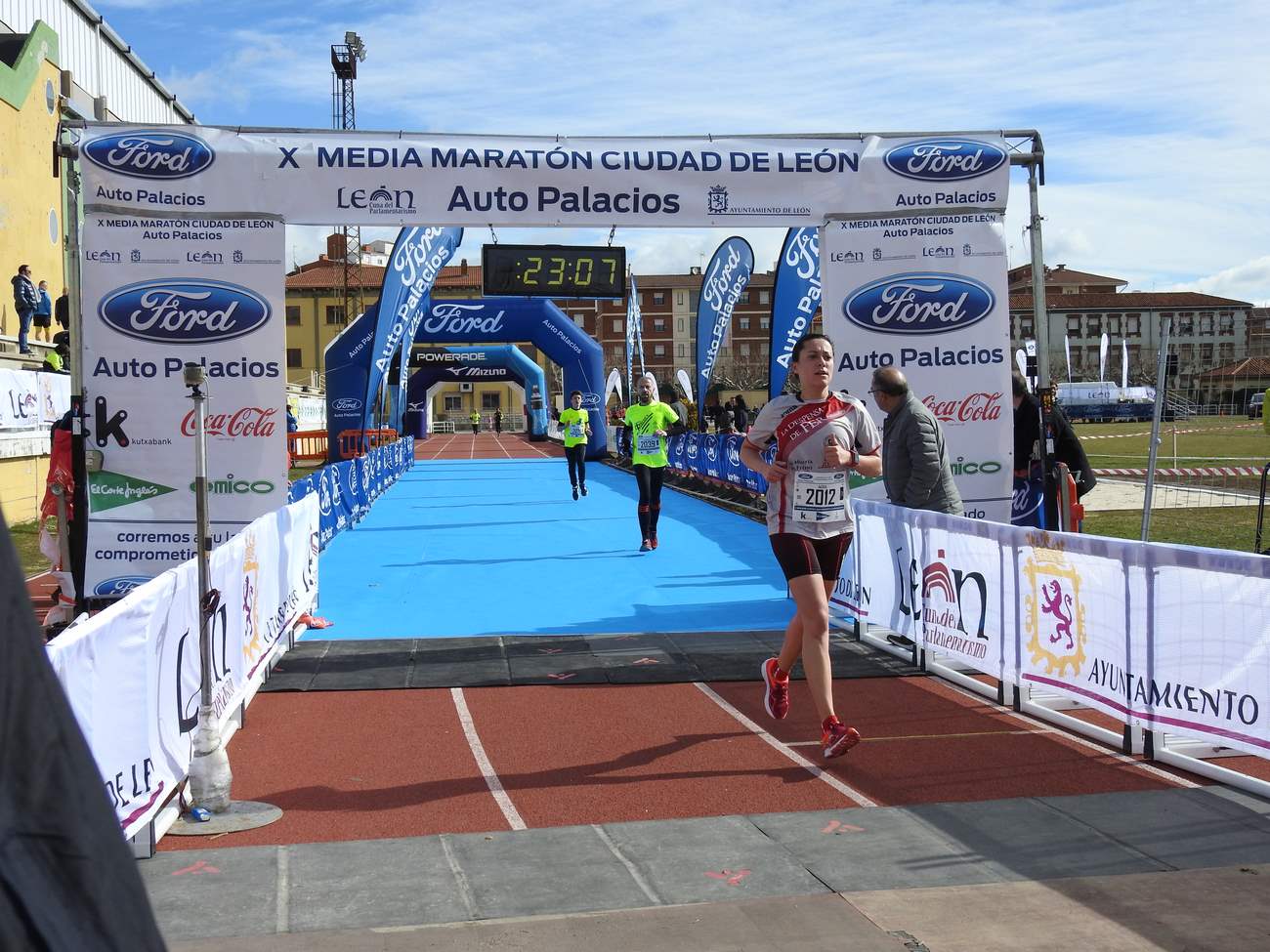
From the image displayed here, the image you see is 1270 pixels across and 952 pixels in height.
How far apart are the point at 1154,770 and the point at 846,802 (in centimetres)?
156

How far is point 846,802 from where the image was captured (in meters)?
5.55

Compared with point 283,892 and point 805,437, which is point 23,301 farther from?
point 283,892

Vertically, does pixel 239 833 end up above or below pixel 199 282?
below

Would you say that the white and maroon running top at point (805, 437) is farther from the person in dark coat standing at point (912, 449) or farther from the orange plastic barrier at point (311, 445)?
the orange plastic barrier at point (311, 445)

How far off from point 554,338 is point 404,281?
2092cm

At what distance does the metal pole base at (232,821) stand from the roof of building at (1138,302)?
127 m

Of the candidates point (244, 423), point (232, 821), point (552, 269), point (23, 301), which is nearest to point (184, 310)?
point (244, 423)

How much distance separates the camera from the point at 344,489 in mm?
18141

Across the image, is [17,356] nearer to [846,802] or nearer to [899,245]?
[899,245]

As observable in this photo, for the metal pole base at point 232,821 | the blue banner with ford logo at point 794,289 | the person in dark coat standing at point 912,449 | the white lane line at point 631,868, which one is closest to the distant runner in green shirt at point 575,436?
the blue banner with ford logo at point 794,289

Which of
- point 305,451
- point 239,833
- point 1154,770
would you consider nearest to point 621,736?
point 239,833

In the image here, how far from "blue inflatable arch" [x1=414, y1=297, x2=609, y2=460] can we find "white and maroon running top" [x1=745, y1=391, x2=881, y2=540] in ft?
113

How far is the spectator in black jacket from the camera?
10.1m

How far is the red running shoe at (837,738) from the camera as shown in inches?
236
